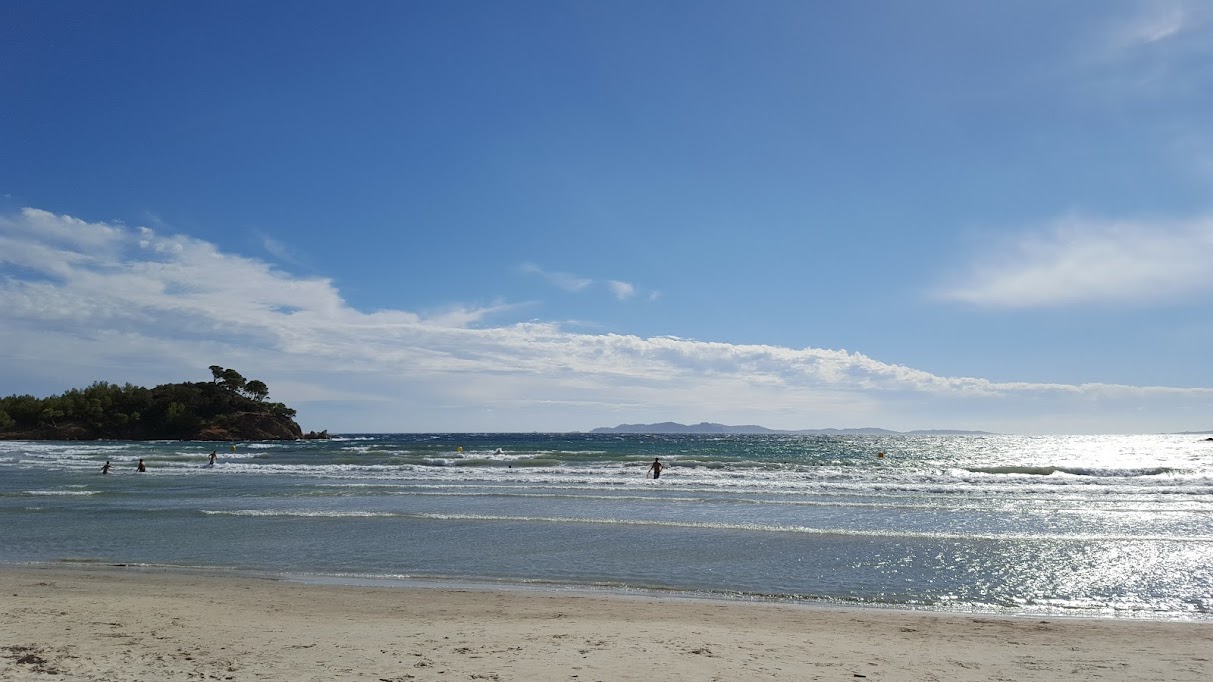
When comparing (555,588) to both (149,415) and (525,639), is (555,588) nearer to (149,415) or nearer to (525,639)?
(525,639)

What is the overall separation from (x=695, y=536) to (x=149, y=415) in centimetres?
10928

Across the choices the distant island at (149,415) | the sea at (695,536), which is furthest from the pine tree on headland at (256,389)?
the sea at (695,536)

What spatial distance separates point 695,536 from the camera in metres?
17.7

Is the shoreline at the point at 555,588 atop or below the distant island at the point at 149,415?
below

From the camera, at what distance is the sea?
41.1 ft

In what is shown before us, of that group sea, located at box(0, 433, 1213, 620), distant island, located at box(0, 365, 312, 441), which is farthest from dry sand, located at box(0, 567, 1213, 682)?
distant island, located at box(0, 365, 312, 441)

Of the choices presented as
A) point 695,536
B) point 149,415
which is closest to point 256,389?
point 149,415

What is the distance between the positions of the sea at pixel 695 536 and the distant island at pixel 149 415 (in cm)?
7300

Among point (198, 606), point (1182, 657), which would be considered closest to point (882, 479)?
point (1182, 657)

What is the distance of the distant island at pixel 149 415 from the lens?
94875mm

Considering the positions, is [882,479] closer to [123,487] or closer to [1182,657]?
[1182,657]

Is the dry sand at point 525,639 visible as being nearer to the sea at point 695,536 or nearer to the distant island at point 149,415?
the sea at point 695,536

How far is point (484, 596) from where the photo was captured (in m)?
11.5

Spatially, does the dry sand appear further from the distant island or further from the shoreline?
the distant island
